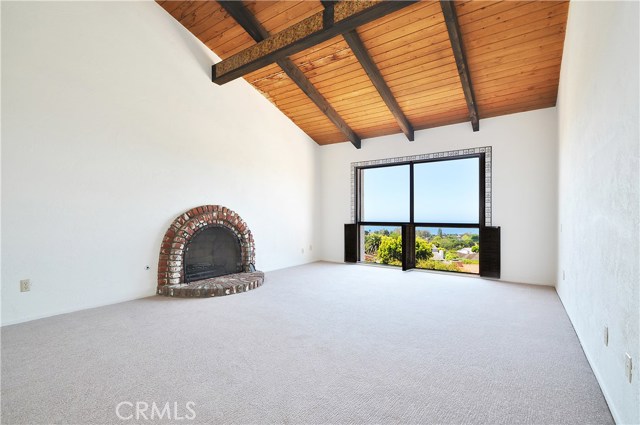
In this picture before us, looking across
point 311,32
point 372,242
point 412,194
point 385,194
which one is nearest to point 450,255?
point 412,194

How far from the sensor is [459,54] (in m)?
3.58

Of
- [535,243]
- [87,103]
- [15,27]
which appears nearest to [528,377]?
[535,243]

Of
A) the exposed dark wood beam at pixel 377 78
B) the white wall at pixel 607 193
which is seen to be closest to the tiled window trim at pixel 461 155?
the exposed dark wood beam at pixel 377 78

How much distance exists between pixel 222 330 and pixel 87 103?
9.58 feet

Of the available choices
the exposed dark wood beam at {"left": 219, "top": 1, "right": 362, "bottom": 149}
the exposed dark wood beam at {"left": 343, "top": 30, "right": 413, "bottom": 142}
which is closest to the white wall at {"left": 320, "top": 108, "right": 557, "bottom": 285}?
the exposed dark wood beam at {"left": 343, "top": 30, "right": 413, "bottom": 142}

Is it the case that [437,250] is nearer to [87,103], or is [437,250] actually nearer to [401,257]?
[401,257]

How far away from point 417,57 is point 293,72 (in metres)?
1.77

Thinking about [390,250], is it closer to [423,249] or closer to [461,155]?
[423,249]

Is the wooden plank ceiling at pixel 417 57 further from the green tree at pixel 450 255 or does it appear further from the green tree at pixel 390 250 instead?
the green tree at pixel 450 255

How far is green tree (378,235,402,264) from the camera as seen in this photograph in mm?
6001

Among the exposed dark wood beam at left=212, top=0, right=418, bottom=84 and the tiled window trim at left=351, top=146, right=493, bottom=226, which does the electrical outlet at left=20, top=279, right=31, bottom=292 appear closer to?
the exposed dark wood beam at left=212, top=0, right=418, bottom=84

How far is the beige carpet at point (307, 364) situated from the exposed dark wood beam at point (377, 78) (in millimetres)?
3037

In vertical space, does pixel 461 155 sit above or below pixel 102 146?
above

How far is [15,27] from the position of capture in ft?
9.29
